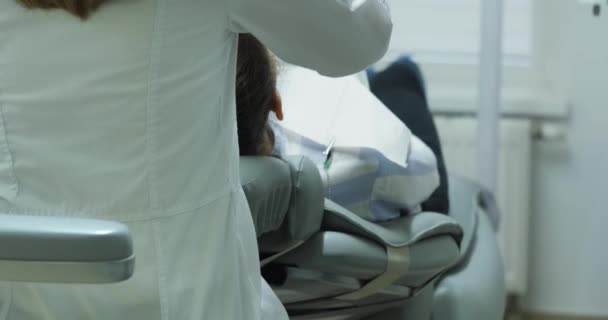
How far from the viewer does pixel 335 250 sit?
136 cm

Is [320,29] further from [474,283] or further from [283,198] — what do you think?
[474,283]

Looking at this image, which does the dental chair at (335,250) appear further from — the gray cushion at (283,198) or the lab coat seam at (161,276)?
the lab coat seam at (161,276)

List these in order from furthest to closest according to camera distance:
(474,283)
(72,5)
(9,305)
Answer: (474,283) → (9,305) → (72,5)

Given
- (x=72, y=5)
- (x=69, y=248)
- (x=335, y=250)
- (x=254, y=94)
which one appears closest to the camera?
(x=69, y=248)

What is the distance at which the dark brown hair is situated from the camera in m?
1.20

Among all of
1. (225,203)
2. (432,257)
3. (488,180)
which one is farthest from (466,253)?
(225,203)

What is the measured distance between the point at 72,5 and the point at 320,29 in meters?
0.26

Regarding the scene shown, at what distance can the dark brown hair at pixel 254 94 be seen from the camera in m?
1.20

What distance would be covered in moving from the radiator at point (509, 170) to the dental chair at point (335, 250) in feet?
3.92

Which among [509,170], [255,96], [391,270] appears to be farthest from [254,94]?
[509,170]

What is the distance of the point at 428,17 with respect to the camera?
9.42ft

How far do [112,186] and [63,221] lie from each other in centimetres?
17

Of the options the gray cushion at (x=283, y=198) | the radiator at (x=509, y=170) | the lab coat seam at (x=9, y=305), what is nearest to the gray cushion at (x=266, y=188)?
the gray cushion at (x=283, y=198)

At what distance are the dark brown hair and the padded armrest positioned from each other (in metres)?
0.40
